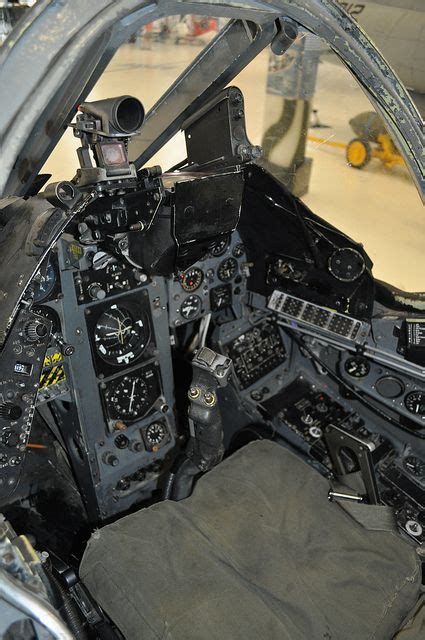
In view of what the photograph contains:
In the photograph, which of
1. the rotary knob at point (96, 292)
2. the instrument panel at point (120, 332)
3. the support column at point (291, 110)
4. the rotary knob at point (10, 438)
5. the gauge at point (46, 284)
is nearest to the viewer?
the rotary knob at point (10, 438)

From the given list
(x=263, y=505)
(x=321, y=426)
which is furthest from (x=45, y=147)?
(x=321, y=426)

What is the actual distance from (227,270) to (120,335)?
104 centimetres

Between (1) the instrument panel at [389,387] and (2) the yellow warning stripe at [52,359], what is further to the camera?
(1) the instrument panel at [389,387]

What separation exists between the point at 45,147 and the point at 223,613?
183 cm

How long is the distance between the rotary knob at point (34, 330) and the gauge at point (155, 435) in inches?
52.4

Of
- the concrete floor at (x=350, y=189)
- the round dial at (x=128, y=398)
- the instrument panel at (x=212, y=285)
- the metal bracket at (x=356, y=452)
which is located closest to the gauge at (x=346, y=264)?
the instrument panel at (x=212, y=285)

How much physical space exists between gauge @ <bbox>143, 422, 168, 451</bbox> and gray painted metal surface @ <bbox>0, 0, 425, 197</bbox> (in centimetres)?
181

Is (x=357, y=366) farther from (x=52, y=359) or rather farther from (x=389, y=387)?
(x=52, y=359)

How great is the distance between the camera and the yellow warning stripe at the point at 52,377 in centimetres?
274

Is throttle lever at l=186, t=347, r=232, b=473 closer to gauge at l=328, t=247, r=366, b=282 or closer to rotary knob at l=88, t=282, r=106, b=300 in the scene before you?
rotary knob at l=88, t=282, r=106, b=300

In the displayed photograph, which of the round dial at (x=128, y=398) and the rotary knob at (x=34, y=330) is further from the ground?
the rotary knob at (x=34, y=330)

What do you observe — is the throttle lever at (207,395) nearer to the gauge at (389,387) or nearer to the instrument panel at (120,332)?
the instrument panel at (120,332)

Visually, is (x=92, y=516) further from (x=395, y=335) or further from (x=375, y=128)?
(x=375, y=128)

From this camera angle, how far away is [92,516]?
10.6 feet
